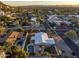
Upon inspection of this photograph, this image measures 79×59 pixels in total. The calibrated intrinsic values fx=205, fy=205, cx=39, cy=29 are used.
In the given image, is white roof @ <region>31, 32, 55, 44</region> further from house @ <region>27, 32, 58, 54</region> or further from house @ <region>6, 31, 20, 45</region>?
house @ <region>6, 31, 20, 45</region>

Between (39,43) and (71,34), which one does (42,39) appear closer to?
(39,43)

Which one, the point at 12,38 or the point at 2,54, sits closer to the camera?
the point at 2,54

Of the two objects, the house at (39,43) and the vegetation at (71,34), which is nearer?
the house at (39,43)

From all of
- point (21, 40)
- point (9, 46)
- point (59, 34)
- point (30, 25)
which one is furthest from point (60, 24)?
point (9, 46)

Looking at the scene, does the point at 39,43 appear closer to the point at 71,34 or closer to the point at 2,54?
the point at 71,34

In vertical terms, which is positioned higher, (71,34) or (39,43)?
(71,34)

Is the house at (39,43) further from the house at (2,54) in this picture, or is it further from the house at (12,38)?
the house at (2,54)

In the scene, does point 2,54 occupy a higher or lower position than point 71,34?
lower

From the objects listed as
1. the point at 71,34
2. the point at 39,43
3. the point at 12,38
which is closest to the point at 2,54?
the point at 12,38

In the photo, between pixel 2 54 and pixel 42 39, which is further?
pixel 42 39

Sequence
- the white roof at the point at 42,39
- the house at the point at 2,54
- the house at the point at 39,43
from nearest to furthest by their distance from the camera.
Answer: the house at the point at 2,54, the house at the point at 39,43, the white roof at the point at 42,39

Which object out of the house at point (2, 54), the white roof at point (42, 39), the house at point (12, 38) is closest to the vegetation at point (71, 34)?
the white roof at point (42, 39)

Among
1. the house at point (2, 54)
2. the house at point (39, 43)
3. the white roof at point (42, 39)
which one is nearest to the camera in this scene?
the house at point (2, 54)

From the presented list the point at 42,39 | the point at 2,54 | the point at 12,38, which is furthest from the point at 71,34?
the point at 2,54
